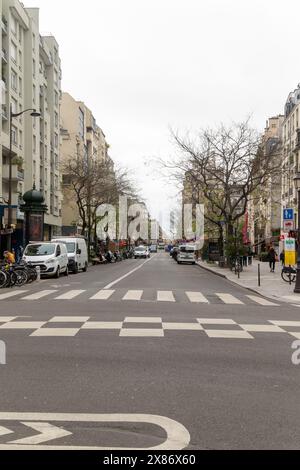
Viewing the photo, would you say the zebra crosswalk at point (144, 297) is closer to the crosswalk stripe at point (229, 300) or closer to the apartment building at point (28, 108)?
the crosswalk stripe at point (229, 300)

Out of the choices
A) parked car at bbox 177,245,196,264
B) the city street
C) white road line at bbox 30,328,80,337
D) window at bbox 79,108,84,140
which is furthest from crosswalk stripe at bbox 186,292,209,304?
window at bbox 79,108,84,140

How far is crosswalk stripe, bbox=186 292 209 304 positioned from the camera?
1617 centimetres

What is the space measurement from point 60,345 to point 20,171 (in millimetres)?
43583

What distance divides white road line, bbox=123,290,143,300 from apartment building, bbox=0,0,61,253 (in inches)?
864

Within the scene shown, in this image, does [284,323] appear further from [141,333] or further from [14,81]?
[14,81]

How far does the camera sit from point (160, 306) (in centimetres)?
1440

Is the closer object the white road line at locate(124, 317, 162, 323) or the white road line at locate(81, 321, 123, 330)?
the white road line at locate(81, 321, 123, 330)

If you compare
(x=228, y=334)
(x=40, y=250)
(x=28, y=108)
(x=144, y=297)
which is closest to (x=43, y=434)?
(x=228, y=334)

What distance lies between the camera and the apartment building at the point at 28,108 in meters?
48.2

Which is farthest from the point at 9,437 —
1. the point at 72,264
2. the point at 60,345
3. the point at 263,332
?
the point at 72,264

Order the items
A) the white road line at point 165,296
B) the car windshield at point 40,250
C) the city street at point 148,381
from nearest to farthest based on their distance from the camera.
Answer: the city street at point 148,381 → the white road line at point 165,296 → the car windshield at point 40,250

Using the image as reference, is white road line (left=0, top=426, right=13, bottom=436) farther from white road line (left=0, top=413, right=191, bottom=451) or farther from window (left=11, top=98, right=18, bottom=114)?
window (left=11, top=98, right=18, bottom=114)

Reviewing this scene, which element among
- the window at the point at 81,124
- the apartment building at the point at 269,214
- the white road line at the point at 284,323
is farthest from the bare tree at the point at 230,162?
the window at the point at 81,124
